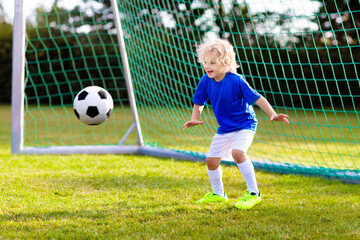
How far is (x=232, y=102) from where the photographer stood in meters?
2.98

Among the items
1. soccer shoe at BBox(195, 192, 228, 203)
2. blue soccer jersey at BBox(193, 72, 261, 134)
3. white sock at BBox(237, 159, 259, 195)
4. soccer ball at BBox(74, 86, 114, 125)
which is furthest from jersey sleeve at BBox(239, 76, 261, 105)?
soccer ball at BBox(74, 86, 114, 125)

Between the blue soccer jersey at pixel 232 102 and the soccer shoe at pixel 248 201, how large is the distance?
1.45 feet

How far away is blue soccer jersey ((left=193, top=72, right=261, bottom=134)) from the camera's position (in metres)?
2.97

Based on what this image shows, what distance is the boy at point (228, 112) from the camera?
2.92 m

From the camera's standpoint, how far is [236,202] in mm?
2926

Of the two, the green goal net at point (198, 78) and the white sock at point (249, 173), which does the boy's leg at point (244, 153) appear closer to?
the white sock at point (249, 173)

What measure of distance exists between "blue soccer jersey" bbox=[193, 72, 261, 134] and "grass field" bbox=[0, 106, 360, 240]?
521 millimetres

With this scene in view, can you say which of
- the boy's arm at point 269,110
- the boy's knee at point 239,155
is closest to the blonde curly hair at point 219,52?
the boy's arm at point 269,110

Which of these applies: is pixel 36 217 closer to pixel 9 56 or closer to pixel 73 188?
pixel 73 188

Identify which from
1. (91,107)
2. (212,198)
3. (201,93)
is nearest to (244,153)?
(212,198)

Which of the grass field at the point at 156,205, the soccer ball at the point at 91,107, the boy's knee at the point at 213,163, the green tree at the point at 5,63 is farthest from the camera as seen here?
the green tree at the point at 5,63

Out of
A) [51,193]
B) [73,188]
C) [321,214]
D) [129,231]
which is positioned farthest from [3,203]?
[321,214]

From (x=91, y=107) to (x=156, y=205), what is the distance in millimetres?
1253

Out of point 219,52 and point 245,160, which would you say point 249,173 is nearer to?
point 245,160
